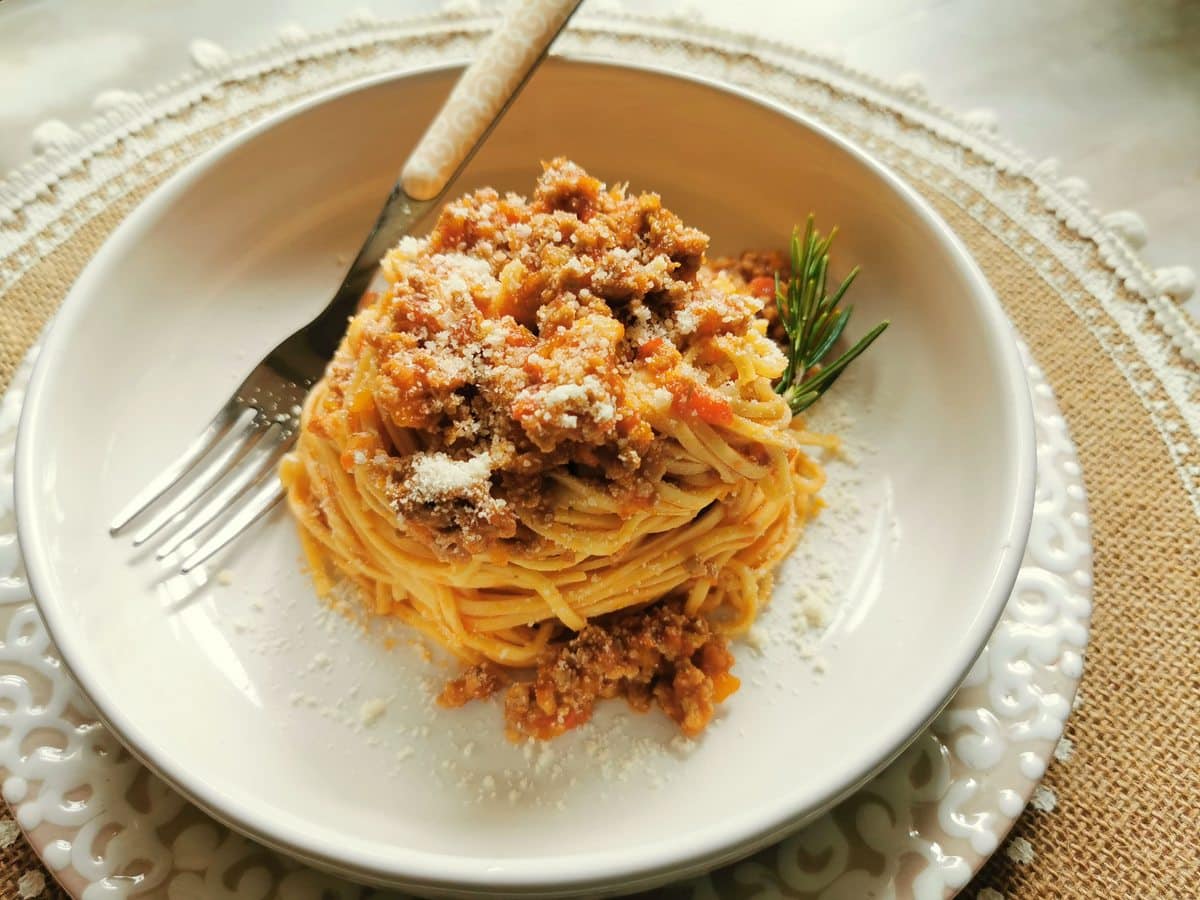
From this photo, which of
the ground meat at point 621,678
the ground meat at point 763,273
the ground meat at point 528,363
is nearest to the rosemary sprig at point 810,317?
the ground meat at point 763,273

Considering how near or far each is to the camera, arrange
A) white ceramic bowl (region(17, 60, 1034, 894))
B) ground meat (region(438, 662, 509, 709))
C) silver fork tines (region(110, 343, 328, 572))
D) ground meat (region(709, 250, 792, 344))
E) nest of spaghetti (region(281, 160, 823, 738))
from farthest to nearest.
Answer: ground meat (region(709, 250, 792, 344)), silver fork tines (region(110, 343, 328, 572)), ground meat (region(438, 662, 509, 709)), nest of spaghetti (region(281, 160, 823, 738)), white ceramic bowl (region(17, 60, 1034, 894))

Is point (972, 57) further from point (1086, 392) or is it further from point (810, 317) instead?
point (810, 317)

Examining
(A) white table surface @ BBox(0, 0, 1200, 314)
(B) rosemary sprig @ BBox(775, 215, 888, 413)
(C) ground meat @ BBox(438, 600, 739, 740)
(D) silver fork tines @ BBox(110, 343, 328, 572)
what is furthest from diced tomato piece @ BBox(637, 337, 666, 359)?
(A) white table surface @ BBox(0, 0, 1200, 314)

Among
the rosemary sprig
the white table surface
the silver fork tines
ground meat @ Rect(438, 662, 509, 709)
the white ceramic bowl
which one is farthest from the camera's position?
the white table surface

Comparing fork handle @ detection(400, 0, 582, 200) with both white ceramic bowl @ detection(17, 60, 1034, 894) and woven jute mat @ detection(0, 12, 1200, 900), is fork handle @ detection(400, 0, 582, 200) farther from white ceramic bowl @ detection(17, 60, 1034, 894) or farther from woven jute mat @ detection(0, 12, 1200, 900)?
woven jute mat @ detection(0, 12, 1200, 900)

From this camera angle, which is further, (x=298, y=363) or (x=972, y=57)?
(x=972, y=57)

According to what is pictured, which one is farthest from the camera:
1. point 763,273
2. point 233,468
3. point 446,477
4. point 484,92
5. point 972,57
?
point 972,57

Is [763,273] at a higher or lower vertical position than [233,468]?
higher

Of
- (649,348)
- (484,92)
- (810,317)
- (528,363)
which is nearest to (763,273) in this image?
(810,317)
